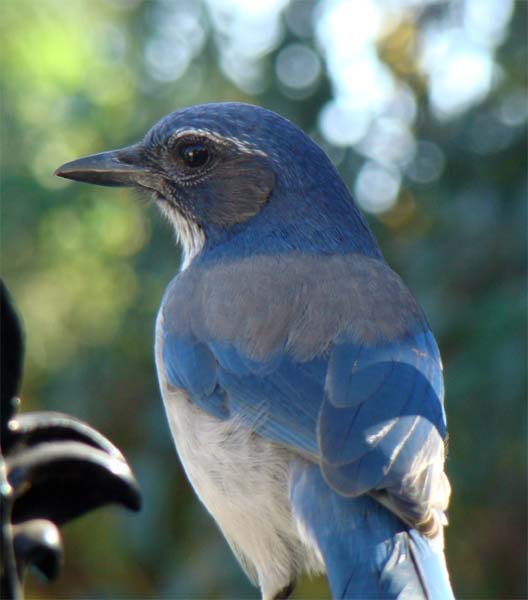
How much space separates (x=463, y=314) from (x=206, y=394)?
5.37 ft

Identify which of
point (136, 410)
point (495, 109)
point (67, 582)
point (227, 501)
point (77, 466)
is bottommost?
point (67, 582)

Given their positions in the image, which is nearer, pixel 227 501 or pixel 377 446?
pixel 377 446

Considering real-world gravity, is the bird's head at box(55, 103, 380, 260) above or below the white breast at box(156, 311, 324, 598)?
above

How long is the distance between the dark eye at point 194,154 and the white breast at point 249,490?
41.8 inches

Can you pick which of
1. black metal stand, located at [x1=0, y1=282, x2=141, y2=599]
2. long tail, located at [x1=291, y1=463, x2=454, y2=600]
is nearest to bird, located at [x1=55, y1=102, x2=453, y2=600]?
long tail, located at [x1=291, y1=463, x2=454, y2=600]

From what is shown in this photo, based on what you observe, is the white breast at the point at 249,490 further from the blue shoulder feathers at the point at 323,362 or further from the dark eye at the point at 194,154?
the dark eye at the point at 194,154

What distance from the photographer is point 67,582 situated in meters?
6.53

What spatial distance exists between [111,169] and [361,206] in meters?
1.33

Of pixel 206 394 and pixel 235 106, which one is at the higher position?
pixel 235 106

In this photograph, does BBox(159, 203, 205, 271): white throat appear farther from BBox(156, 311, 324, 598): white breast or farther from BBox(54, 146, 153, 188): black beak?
BBox(156, 311, 324, 598): white breast

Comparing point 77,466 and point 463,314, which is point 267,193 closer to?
point 463,314

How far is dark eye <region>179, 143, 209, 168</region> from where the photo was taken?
175 inches

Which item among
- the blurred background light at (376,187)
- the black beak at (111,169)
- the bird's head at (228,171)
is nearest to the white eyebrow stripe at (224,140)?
the bird's head at (228,171)

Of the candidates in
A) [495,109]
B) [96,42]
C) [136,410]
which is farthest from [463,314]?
[96,42]
